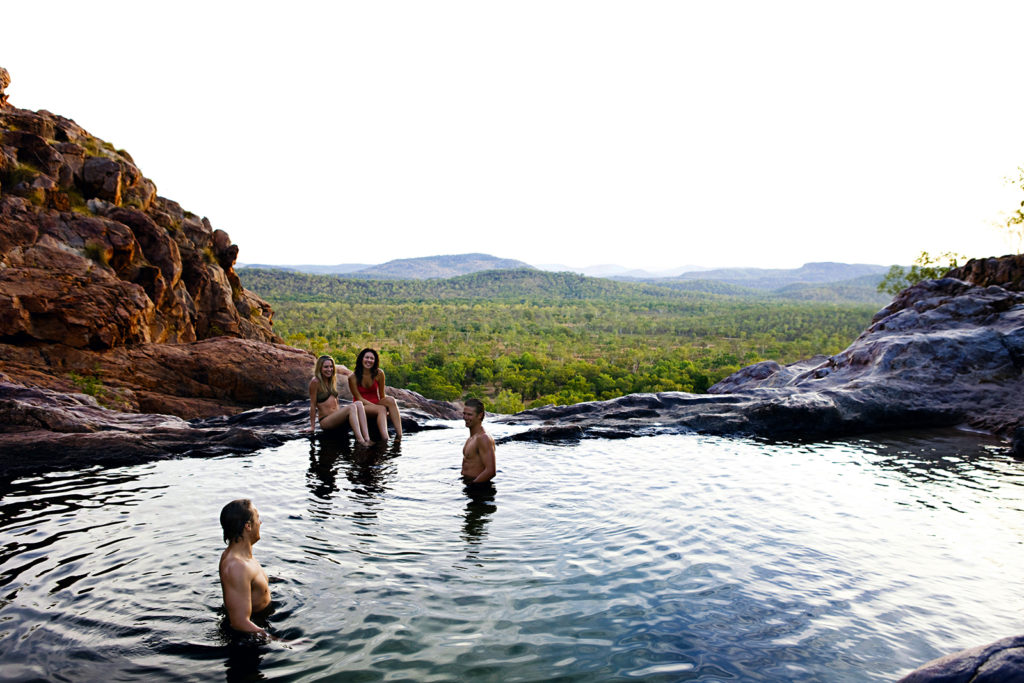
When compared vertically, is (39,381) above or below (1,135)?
below

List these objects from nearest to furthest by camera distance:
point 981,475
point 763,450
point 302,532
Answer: point 302,532
point 981,475
point 763,450

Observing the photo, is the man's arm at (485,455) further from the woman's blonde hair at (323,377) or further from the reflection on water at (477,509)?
the woman's blonde hair at (323,377)

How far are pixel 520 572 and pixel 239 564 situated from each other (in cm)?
264

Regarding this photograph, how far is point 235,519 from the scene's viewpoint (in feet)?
14.5

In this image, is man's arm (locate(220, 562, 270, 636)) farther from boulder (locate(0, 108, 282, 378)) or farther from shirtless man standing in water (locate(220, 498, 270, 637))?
boulder (locate(0, 108, 282, 378))

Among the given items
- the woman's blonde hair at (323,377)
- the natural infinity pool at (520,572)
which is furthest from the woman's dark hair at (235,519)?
the woman's blonde hair at (323,377)

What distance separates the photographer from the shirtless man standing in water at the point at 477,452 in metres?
8.45

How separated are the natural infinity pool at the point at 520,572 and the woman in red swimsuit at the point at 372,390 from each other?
5.41 feet

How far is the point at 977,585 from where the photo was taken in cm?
589

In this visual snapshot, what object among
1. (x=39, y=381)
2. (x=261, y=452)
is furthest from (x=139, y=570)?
(x=39, y=381)

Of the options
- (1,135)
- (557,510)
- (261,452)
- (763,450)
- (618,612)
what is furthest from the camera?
(1,135)

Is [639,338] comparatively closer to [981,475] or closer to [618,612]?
[981,475]

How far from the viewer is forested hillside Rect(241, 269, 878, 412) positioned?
103ft

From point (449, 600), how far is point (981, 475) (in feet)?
29.5
